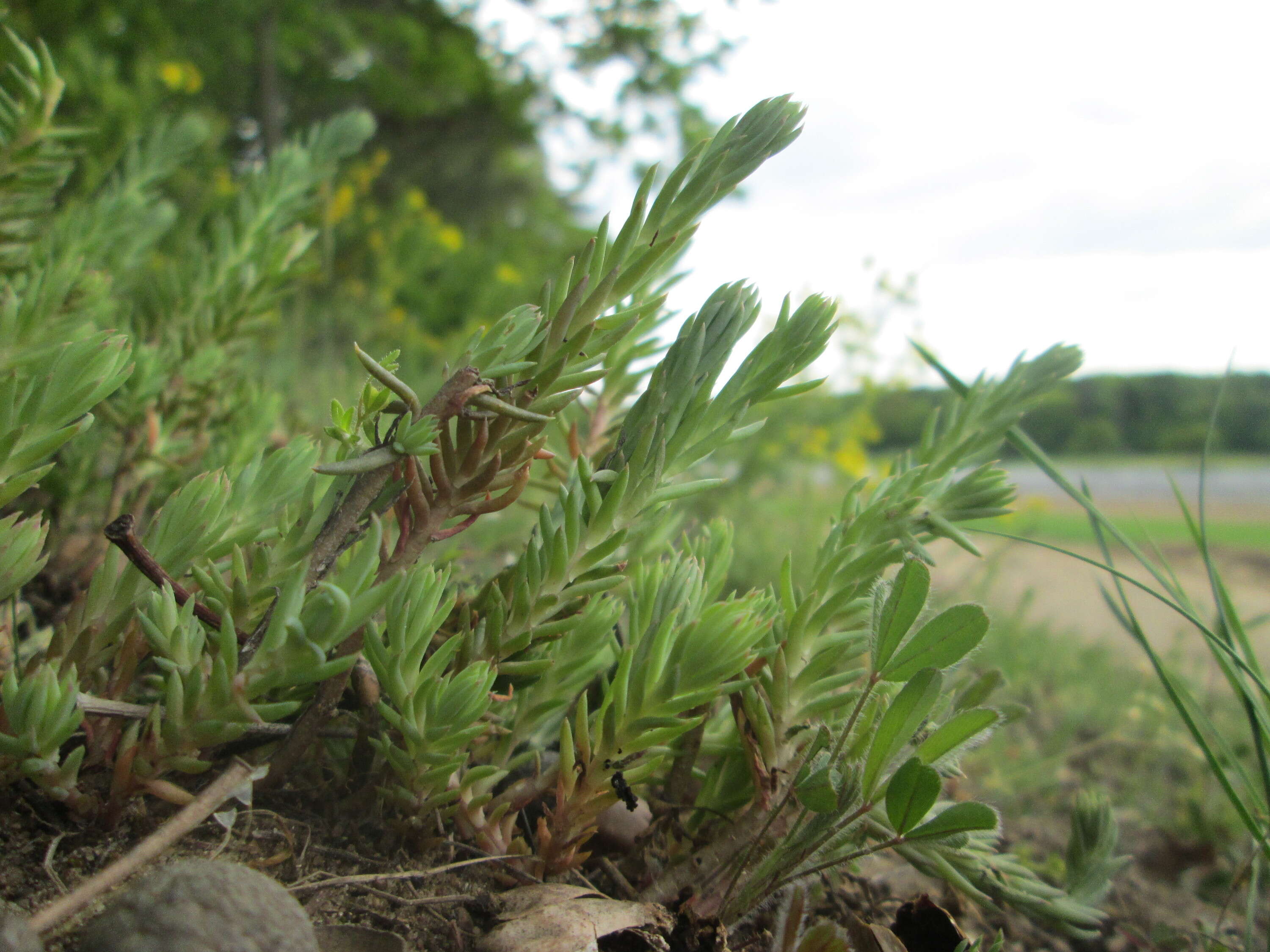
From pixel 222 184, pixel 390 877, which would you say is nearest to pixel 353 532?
pixel 390 877

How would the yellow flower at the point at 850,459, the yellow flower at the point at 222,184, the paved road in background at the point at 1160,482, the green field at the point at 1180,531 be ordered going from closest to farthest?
the yellow flower at the point at 222,184 < the yellow flower at the point at 850,459 < the green field at the point at 1180,531 < the paved road in background at the point at 1160,482

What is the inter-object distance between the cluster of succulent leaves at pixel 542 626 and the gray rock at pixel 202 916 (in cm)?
10

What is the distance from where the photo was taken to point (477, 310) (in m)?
5.48

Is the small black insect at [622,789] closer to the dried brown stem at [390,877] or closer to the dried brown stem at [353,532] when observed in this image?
the dried brown stem at [390,877]

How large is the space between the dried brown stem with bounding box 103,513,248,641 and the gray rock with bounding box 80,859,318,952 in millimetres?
167

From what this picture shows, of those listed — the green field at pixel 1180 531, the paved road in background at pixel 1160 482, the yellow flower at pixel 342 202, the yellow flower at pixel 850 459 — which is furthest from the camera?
the paved road in background at pixel 1160 482

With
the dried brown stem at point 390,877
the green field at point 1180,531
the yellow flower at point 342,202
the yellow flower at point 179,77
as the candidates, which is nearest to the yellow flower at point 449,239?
the yellow flower at point 342,202

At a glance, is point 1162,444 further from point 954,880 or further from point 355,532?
point 355,532

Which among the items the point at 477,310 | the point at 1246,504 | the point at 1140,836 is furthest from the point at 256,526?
the point at 1246,504

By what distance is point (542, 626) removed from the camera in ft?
2.18

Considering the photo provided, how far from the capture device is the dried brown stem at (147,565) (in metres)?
0.59

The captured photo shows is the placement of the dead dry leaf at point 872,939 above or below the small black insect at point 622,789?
below

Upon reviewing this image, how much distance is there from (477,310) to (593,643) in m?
5.05

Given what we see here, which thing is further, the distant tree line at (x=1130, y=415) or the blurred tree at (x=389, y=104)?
the distant tree line at (x=1130, y=415)
